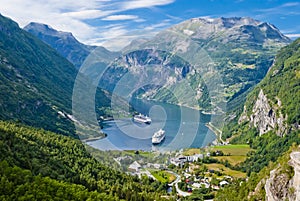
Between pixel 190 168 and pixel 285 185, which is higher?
pixel 285 185

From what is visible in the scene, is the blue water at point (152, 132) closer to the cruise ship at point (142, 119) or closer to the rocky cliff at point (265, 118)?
the cruise ship at point (142, 119)

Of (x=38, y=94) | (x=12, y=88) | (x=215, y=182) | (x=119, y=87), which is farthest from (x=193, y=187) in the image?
(x=119, y=87)

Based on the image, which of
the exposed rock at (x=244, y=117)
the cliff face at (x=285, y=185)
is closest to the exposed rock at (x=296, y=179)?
the cliff face at (x=285, y=185)

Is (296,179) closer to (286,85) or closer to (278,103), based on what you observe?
(278,103)

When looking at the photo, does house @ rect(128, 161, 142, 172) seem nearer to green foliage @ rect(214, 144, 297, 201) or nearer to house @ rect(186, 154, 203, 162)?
house @ rect(186, 154, 203, 162)

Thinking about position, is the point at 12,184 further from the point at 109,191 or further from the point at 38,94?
the point at 38,94

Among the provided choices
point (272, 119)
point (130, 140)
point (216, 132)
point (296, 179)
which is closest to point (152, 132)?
point (130, 140)
